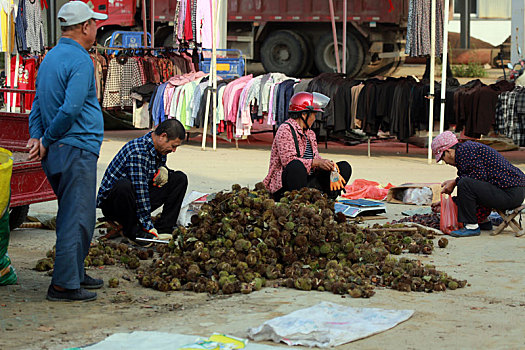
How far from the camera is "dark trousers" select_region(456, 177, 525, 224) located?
6914 mm

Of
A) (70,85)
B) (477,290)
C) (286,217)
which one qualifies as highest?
(70,85)

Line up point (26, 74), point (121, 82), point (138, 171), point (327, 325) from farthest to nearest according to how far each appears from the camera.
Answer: point (26, 74) → point (121, 82) → point (138, 171) → point (327, 325)

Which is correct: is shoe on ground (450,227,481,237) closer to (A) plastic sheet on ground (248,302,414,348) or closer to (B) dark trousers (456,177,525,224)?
(B) dark trousers (456,177,525,224)

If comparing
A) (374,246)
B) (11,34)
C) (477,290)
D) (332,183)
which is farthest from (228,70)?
(477,290)

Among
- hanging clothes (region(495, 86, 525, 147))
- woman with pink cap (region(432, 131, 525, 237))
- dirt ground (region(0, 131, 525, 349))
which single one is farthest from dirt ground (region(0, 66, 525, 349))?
hanging clothes (region(495, 86, 525, 147))

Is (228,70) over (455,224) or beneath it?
over

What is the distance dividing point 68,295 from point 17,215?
2.45 metres

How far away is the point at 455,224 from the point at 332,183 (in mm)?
1152

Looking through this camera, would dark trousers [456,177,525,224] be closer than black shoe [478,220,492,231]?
Yes

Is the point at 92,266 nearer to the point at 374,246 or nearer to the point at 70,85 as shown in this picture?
the point at 70,85

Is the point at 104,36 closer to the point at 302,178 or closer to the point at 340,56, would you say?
the point at 340,56

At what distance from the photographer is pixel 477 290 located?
5188mm

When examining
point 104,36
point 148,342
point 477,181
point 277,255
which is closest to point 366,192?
point 477,181

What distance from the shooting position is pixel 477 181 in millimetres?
6949
